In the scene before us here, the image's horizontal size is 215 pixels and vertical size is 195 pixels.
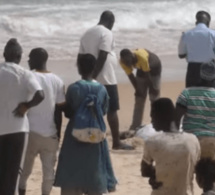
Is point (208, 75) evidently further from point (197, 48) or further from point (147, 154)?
point (197, 48)

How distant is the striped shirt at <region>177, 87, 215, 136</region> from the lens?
743 centimetres

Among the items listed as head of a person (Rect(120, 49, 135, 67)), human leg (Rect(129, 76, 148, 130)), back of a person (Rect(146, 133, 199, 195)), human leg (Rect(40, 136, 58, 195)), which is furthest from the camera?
human leg (Rect(129, 76, 148, 130))

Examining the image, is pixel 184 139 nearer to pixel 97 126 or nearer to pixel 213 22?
pixel 97 126

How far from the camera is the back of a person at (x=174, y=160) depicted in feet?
21.2

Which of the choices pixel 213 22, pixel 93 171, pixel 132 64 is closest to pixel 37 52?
pixel 93 171

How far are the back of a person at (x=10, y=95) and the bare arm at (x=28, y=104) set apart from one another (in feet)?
0.10

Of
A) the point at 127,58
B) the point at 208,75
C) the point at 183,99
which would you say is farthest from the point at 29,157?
the point at 127,58

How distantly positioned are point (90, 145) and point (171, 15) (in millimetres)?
21068

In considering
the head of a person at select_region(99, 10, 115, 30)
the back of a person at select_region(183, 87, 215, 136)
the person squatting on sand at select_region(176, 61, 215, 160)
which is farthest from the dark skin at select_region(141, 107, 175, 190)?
the head of a person at select_region(99, 10, 115, 30)

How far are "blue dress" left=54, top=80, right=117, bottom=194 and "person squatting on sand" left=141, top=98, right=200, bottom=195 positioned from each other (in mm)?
1149

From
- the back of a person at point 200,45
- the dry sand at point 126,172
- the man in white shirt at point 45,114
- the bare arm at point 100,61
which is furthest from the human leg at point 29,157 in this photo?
the back of a person at point 200,45

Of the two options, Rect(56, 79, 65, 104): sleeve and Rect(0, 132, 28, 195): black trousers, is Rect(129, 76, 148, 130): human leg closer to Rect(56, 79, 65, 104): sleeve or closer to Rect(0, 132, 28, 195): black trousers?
Rect(56, 79, 65, 104): sleeve

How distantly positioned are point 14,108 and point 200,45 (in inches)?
145

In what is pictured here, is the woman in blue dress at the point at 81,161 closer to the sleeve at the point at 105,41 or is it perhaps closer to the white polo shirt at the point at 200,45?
the sleeve at the point at 105,41
